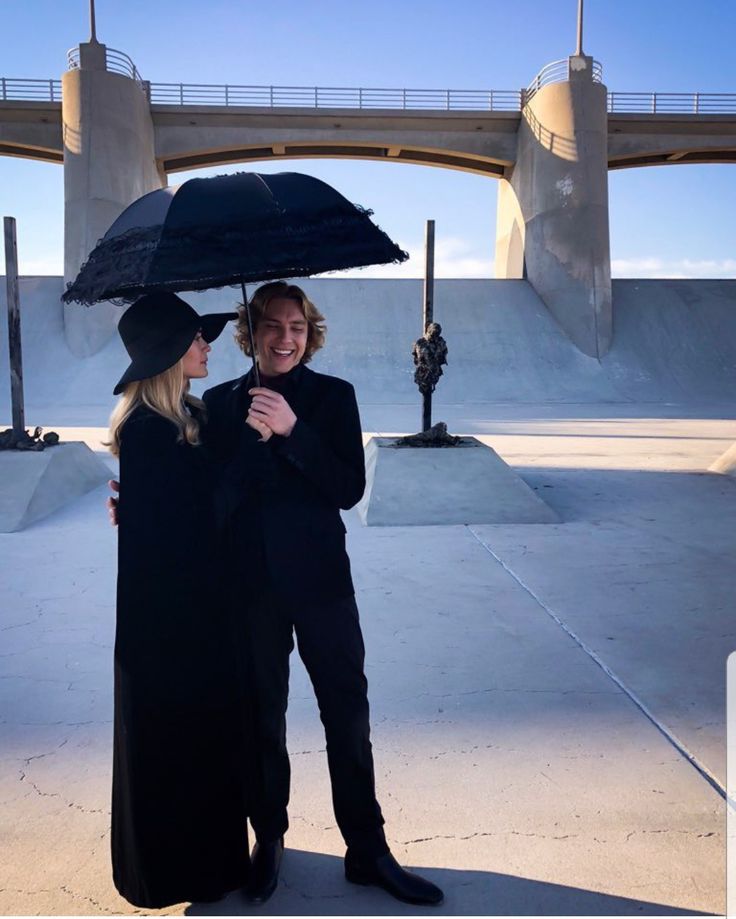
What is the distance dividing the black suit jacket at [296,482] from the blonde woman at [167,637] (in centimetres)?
16

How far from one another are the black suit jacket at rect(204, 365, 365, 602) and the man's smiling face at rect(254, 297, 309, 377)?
0.05m

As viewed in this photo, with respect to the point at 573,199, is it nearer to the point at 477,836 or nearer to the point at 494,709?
the point at 494,709

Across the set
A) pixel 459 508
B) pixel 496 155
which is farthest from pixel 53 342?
pixel 459 508

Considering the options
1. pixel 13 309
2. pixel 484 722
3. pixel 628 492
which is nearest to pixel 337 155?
pixel 13 309

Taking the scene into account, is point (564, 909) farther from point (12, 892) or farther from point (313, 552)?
point (12, 892)

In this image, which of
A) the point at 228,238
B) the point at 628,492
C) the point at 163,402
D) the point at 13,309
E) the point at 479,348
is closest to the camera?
the point at 163,402

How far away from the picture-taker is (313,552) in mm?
2076

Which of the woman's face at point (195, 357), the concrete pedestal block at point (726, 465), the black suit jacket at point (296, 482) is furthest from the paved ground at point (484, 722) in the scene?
the concrete pedestal block at point (726, 465)

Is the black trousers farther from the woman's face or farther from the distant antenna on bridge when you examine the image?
the distant antenna on bridge

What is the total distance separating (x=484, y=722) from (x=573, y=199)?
22268 millimetres

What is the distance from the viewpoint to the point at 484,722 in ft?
9.91

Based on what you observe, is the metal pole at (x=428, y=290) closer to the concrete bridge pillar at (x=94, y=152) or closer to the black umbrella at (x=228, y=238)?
the black umbrella at (x=228, y=238)

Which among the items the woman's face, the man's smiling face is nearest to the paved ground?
the woman's face

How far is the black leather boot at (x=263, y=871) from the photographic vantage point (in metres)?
2.04
